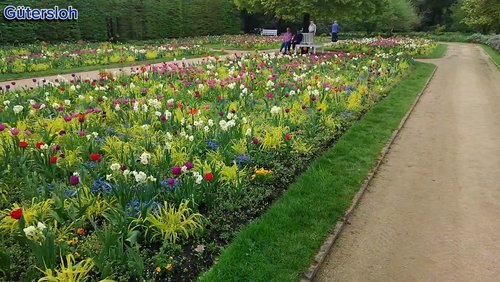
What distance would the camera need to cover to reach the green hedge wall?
2055cm

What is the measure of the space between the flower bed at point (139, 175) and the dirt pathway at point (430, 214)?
3.50ft

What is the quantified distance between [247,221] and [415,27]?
157ft

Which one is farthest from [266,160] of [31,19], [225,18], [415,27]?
[415,27]

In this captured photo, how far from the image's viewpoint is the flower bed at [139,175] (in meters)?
3.23

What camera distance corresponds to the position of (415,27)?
46.0 metres

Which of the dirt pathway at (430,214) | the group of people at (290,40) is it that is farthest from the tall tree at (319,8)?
the dirt pathway at (430,214)

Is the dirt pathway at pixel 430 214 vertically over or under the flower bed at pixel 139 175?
under

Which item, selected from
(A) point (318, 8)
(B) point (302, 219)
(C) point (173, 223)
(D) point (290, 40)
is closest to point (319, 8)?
(A) point (318, 8)

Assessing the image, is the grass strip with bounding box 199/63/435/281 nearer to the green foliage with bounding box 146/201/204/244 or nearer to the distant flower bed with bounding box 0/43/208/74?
the green foliage with bounding box 146/201/204/244

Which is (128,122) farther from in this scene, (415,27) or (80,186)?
(415,27)

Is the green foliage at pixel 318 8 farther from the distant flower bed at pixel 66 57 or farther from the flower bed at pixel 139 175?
the flower bed at pixel 139 175

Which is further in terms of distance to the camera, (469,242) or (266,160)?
(266,160)

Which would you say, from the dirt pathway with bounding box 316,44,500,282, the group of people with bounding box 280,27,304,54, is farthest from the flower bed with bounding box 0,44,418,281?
the group of people with bounding box 280,27,304,54

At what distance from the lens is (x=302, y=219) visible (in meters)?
4.25
